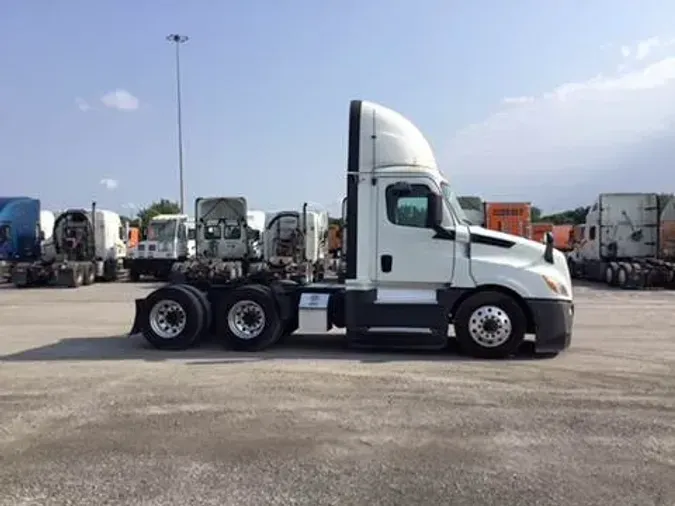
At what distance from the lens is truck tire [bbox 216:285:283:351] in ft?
39.9

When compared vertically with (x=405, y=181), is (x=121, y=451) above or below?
below

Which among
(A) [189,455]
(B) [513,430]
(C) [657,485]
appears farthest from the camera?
(B) [513,430]

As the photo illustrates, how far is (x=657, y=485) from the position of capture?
564 centimetres

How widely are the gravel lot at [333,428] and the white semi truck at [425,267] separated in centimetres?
45

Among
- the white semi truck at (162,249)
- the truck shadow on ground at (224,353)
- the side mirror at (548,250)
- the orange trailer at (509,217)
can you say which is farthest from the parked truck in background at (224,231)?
the side mirror at (548,250)

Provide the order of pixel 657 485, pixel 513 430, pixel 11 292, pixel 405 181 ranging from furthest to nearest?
pixel 11 292 → pixel 405 181 → pixel 513 430 → pixel 657 485

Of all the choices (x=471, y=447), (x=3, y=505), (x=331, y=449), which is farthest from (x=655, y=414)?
(x=3, y=505)

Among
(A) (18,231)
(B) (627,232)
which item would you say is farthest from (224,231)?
(B) (627,232)

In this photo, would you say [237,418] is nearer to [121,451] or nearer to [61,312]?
[121,451]

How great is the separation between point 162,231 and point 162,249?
108cm

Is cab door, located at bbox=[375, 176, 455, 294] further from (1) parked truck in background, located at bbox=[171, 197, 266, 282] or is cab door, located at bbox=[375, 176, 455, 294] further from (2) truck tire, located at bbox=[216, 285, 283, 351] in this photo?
(1) parked truck in background, located at bbox=[171, 197, 266, 282]

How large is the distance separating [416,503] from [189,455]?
2019mm

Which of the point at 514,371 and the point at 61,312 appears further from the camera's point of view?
the point at 61,312

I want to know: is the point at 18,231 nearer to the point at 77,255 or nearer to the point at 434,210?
the point at 77,255
